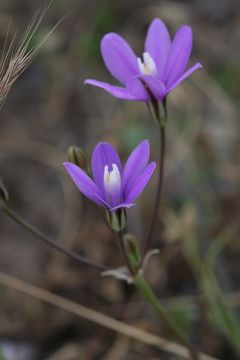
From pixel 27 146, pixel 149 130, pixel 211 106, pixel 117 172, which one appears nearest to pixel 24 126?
pixel 27 146

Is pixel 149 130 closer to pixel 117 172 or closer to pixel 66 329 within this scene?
pixel 66 329

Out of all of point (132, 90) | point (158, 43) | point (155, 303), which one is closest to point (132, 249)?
point (155, 303)

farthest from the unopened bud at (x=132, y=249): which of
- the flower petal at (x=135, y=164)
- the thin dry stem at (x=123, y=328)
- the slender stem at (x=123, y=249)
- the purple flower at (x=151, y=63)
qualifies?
the thin dry stem at (x=123, y=328)

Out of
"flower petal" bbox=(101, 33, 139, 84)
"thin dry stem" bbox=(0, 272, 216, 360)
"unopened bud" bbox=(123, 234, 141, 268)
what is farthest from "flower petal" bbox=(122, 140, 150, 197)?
"thin dry stem" bbox=(0, 272, 216, 360)

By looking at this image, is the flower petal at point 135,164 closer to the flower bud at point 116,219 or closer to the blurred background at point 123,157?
the flower bud at point 116,219

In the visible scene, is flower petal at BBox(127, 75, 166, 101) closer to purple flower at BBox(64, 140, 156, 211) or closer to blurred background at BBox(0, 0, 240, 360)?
purple flower at BBox(64, 140, 156, 211)
